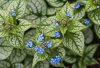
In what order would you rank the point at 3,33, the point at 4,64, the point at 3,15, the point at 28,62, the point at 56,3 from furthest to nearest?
the point at 56,3, the point at 28,62, the point at 4,64, the point at 3,15, the point at 3,33

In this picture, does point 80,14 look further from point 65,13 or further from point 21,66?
point 21,66

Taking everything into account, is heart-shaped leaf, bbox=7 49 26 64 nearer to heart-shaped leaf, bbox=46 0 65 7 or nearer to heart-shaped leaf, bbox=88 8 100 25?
heart-shaped leaf, bbox=46 0 65 7

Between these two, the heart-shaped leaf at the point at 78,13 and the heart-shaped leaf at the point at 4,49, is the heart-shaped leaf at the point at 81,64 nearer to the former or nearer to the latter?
the heart-shaped leaf at the point at 78,13

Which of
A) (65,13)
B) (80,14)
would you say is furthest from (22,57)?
(80,14)

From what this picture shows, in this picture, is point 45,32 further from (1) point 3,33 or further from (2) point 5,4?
(2) point 5,4

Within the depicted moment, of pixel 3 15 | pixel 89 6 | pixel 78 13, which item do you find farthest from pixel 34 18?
pixel 89 6
